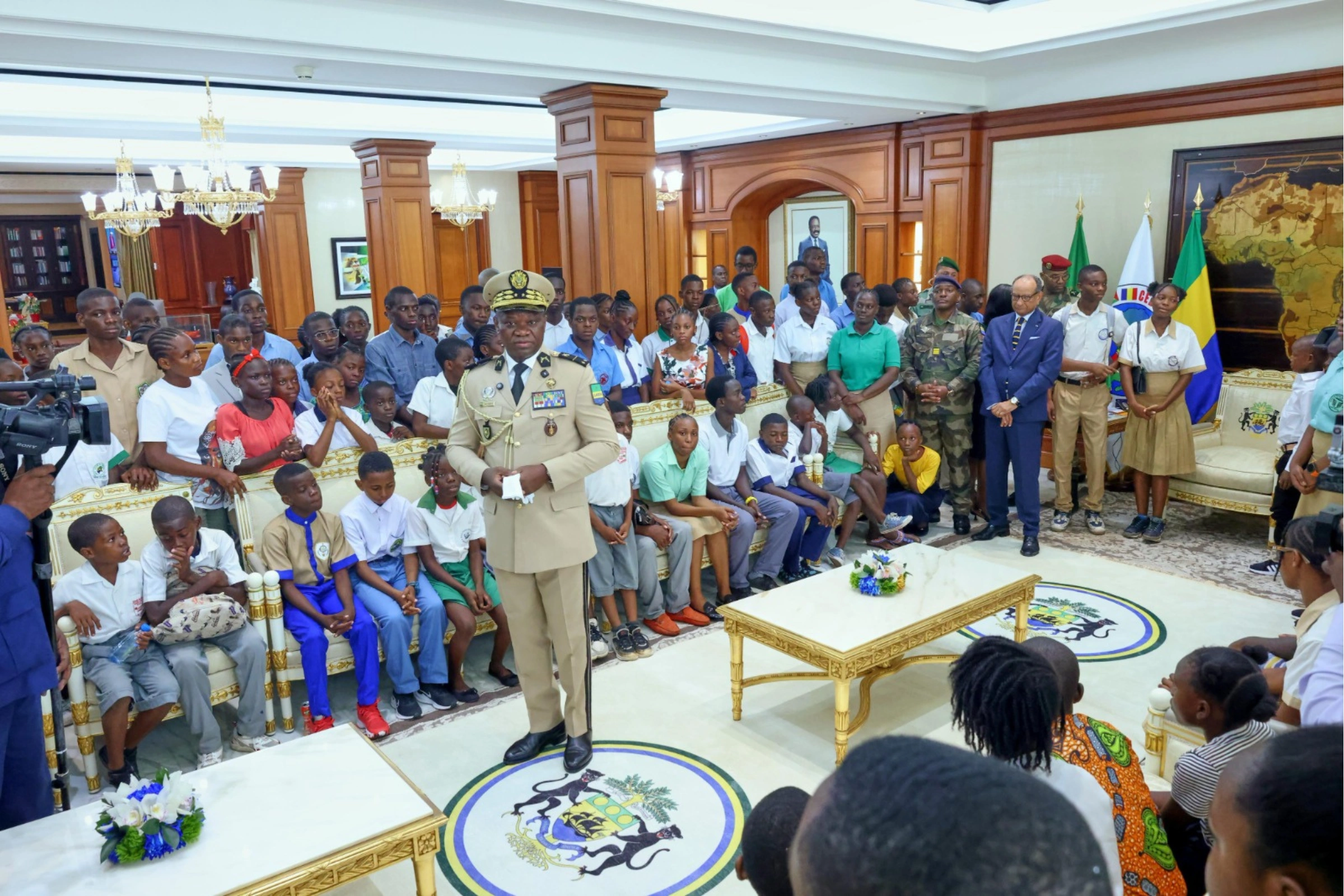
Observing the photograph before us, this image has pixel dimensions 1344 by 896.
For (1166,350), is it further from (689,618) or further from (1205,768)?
(1205,768)

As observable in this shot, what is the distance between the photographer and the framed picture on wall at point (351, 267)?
13148 mm

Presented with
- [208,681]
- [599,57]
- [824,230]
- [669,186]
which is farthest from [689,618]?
[669,186]

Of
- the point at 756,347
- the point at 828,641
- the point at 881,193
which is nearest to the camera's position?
the point at 828,641

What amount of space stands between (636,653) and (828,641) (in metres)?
1.30

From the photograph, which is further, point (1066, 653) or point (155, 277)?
point (155, 277)

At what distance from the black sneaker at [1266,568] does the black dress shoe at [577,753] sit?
409 centimetres

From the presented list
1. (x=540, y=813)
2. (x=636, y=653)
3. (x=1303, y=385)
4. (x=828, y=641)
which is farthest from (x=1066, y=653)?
(x=1303, y=385)

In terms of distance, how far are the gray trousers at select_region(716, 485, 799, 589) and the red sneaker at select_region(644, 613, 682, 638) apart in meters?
0.48

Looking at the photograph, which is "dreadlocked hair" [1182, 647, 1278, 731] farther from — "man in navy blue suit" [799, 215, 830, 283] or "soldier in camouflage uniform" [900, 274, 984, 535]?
"man in navy blue suit" [799, 215, 830, 283]

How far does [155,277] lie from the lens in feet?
50.1

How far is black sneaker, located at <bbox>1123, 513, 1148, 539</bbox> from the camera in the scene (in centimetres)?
619

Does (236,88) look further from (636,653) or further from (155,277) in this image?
(155,277)

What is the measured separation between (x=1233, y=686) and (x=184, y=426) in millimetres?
3982

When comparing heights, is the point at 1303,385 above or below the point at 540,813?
above
